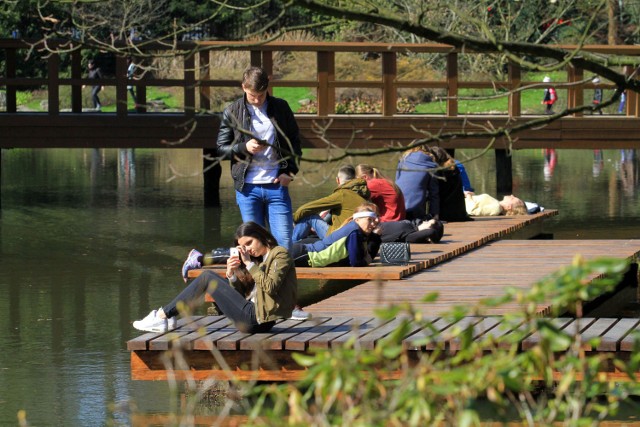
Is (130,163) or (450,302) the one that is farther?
(130,163)

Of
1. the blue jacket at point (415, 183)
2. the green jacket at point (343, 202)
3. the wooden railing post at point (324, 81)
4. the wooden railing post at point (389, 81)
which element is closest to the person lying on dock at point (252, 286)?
the green jacket at point (343, 202)

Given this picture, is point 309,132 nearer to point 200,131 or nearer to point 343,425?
point 200,131

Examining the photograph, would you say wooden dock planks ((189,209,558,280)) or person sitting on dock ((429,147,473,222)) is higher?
person sitting on dock ((429,147,473,222))

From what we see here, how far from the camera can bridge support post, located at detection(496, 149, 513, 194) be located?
66.0ft

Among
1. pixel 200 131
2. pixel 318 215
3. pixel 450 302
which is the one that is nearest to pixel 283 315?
pixel 450 302

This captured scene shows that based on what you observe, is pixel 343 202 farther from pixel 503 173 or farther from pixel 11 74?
pixel 11 74

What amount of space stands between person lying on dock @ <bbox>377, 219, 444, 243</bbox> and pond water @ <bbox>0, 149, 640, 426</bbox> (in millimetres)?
892

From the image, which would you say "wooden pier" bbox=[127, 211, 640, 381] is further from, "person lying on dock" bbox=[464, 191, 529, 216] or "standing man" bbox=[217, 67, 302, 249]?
"person lying on dock" bbox=[464, 191, 529, 216]

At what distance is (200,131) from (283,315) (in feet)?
37.1

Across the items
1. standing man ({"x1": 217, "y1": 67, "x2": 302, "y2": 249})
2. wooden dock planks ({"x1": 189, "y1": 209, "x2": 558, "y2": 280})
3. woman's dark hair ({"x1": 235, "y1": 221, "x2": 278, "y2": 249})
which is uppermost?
standing man ({"x1": 217, "y1": 67, "x2": 302, "y2": 249})

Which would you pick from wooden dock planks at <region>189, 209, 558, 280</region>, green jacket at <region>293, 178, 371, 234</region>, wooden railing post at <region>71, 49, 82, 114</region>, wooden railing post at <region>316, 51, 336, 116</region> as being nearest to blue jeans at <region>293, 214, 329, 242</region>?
green jacket at <region>293, 178, 371, 234</region>

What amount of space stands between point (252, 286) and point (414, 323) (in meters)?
1.69

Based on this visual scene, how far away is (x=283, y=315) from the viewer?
26.9ft

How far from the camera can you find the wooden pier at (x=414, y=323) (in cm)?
789
